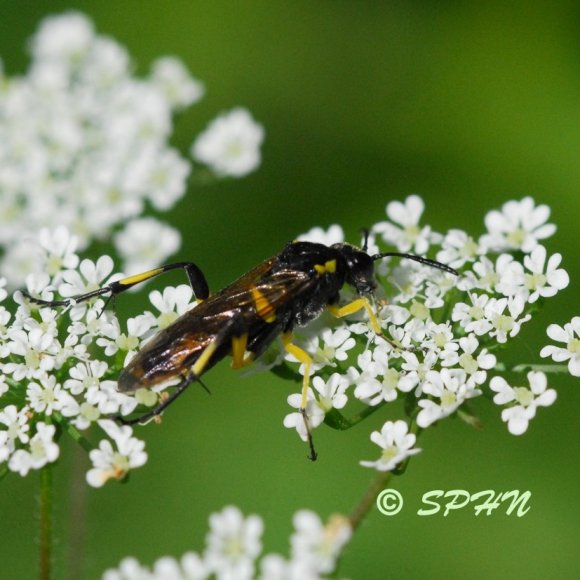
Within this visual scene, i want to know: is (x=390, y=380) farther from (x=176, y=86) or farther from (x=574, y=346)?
(x=176, y=86)

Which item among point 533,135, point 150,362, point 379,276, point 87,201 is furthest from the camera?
point 533,135

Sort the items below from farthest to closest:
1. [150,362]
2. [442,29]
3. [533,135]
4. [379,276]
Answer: [442,29] < [533,135] < [379,276] < [150,362]

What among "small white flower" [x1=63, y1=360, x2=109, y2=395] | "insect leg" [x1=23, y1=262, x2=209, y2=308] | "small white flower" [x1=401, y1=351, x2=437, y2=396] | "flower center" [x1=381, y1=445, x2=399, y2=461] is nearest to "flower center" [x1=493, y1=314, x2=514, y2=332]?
"small white flower" [x1=401, y1=351, x2=437, y2=396]

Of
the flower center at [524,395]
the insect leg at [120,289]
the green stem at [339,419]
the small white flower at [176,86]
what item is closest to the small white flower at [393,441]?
the green stem at [339,419]

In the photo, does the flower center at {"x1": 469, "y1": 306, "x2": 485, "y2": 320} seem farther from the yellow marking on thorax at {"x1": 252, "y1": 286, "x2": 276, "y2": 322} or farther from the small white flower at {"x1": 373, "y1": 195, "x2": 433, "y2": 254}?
the yellow marking on thorax at {"x1": 252, "y1": 286, "x2": 276, "y2": 322}

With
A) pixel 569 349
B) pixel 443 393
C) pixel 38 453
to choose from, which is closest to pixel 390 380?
pixel 443 393

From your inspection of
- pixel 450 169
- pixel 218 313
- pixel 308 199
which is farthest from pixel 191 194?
pixel 218 313

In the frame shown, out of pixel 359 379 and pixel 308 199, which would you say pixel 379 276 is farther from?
pixel 308 199
